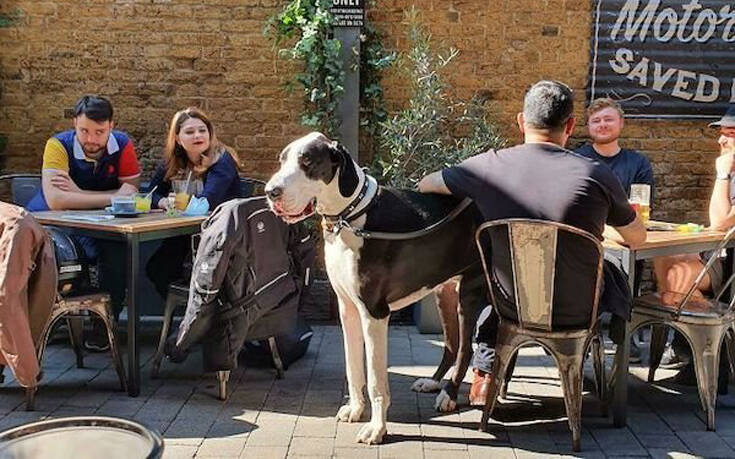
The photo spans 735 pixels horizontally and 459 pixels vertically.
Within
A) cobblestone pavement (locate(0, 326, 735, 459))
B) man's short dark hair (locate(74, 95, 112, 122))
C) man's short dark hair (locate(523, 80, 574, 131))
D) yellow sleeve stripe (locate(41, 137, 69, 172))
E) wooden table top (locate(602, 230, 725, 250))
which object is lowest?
cobblestone pavement (locate(0, 326, 735, 459))

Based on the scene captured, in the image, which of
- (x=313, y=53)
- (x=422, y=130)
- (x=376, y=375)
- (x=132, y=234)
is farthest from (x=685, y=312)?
(x=313, y=53)

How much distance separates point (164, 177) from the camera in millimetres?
4863

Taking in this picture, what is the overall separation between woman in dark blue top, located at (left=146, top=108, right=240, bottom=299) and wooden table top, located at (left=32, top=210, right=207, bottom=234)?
376 millimetres

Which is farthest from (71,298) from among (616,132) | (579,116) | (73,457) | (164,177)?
(579,116)

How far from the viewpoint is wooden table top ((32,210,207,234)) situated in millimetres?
3950

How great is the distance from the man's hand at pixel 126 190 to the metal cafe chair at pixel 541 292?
2.31m

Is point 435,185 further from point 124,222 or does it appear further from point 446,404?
point 124,222

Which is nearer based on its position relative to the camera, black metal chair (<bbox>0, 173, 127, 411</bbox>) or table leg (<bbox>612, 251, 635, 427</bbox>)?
table leg (<bbox>612, 251, 635, 427</bbox>)

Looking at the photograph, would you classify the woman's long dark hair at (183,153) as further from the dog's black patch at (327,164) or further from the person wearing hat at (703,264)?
the person wearing hat at (703,264)

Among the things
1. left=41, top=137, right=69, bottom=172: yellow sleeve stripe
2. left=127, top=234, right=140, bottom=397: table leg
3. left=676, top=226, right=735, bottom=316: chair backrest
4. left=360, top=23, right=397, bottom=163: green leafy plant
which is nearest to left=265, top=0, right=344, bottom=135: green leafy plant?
left=360, top=23, right=397, bottom=163: green leafy plant

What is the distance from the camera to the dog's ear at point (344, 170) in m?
3.36

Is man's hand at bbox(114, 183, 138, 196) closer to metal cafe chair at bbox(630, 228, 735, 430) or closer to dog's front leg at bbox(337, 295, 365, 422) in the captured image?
dog's front leg at bbox(337, 295, 365, 422)

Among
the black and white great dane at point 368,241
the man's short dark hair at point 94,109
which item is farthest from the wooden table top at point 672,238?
the man's short dark hair at point 94,109

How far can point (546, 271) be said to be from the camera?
10.8 feet
